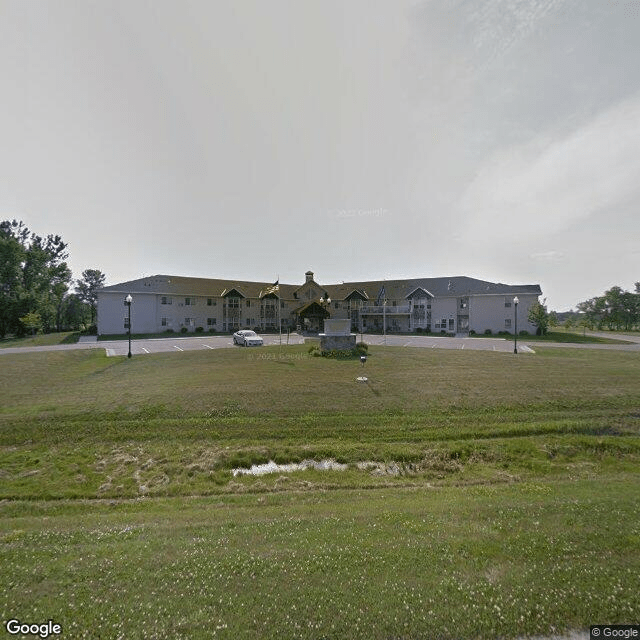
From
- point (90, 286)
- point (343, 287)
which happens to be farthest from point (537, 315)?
point (90, 286)

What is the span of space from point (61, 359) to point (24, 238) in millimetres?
Result: 48717

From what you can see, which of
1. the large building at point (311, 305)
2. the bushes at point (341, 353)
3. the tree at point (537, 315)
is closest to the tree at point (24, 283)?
the large building at point (311, 305)

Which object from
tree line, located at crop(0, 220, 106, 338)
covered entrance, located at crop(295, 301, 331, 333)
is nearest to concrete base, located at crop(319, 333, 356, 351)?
covered entrance, located at crop(295, 301, 331, 333)

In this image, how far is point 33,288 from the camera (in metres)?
43.7

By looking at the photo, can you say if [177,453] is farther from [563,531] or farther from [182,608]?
[563,531]

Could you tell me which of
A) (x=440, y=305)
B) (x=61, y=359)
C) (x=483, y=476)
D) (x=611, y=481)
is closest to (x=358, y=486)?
(x=483, y=476)

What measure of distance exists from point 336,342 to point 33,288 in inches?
1831

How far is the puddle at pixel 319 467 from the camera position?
27.3 feet

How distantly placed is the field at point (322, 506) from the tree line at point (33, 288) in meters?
37.1

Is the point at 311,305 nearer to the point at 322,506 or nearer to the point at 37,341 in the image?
the point at 37,341

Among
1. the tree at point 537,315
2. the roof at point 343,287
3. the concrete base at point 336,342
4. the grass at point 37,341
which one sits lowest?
the grass at point 37,341

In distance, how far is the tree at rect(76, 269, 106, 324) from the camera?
68312 mm

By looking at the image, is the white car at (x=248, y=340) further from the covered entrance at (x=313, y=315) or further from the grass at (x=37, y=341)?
the grass at (x=37, y=341)

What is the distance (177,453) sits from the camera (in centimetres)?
905
